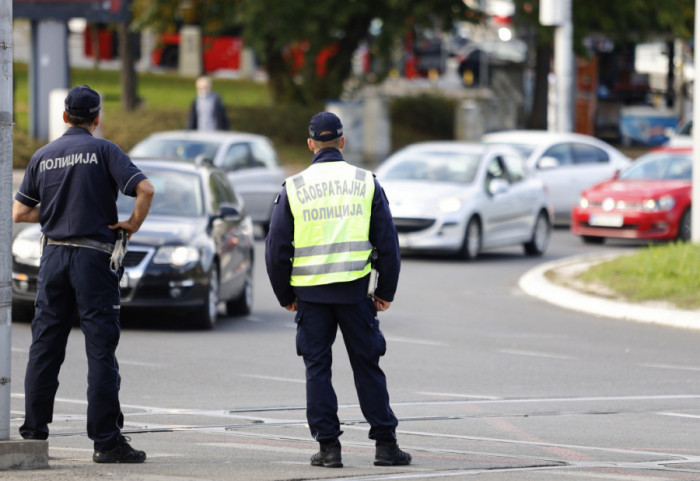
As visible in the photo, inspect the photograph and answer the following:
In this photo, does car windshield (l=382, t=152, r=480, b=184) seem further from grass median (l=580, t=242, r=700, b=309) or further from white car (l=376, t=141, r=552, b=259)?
grass median (l=580, t=242, r=700, b=309)

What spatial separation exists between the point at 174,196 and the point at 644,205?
9.50m

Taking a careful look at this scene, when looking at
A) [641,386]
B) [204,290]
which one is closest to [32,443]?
[641,386]

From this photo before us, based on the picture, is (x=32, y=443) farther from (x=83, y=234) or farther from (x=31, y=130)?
(x=31, y=130)

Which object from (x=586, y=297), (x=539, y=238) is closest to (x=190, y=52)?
(x=539, y=238)

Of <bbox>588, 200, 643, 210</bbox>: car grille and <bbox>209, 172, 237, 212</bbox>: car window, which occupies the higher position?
<bbox>209, 172, 237, 212</bbox>: car window

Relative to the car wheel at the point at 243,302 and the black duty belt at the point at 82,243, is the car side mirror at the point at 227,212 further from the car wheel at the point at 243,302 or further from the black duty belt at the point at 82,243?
the black duty belt at the point at 82,243

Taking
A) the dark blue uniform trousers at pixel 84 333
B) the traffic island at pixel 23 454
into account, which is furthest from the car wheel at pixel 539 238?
the traffic island at pixel 23 454

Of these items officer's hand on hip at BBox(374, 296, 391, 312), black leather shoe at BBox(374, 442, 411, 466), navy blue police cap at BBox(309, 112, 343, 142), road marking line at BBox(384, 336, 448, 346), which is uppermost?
navy blue police cap at BBox(309, 112, 343, 142)

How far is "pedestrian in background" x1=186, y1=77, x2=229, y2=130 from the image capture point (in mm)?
24656

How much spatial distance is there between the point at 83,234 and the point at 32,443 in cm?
99

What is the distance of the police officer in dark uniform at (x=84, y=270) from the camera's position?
6.90 m

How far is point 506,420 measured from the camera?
8.82 m

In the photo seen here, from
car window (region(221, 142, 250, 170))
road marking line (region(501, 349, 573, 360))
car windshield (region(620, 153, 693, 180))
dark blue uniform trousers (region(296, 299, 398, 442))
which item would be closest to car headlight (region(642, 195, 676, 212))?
car windshield (region(620, 153, 693, 180))

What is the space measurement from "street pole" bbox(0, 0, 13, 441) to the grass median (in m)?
8.78
